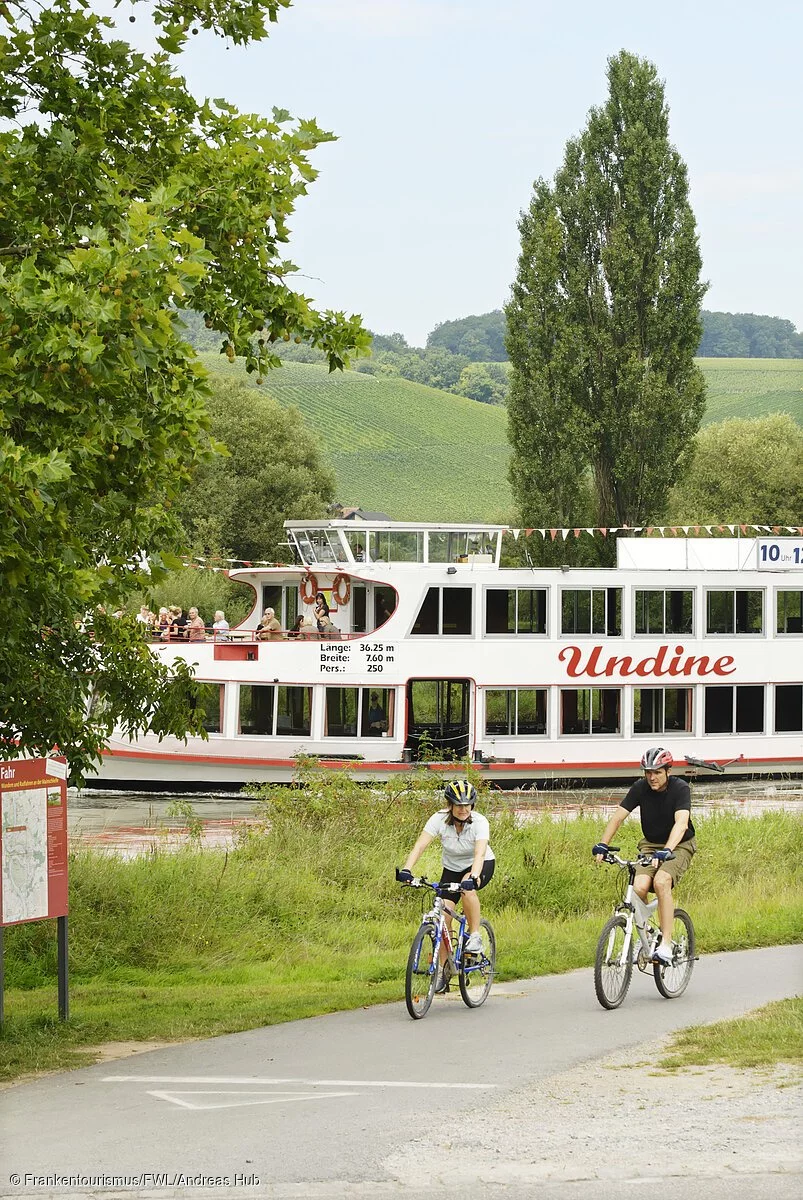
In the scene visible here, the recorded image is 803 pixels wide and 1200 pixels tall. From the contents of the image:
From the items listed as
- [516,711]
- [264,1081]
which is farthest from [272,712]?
[264,1081]

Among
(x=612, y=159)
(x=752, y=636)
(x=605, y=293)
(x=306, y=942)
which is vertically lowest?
(x=306, y=942)

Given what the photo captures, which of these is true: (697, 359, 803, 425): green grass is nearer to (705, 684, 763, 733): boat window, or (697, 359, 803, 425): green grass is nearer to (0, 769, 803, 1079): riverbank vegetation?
(705, 684, 763, 733): boat window

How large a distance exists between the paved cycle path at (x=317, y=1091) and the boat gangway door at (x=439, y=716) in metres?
18.6

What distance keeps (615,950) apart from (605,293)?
130ft

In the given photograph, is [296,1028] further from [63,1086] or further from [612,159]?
[612,159]

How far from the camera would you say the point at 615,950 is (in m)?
11.9

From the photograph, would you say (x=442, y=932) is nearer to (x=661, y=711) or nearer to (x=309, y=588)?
(x=309, y=588)

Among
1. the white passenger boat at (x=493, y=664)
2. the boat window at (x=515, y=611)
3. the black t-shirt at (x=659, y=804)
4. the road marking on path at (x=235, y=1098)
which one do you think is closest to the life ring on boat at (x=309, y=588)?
the white passenger boat at (x=493, y=664)

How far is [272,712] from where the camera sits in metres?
32.2

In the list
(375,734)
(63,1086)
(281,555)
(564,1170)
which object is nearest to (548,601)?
(375,734)

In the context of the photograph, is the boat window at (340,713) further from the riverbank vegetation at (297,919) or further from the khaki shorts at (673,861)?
the khaki shorts at (673,861)

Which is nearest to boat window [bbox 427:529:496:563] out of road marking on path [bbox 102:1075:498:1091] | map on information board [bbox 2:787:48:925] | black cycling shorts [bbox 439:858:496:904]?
black cycling shorts [bbox 439:858:496:904]

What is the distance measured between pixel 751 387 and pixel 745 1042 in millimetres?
122412

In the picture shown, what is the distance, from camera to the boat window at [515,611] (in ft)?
106
